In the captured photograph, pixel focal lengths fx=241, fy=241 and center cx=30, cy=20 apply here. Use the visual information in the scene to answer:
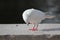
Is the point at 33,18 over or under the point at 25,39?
over

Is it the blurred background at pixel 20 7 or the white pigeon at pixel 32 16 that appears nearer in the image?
the white pigeon at pixel 32 16

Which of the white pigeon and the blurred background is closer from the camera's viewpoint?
the white pigeon

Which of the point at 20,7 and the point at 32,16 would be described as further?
the point at 20,7

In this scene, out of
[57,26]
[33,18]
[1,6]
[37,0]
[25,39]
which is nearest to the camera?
[25,39]

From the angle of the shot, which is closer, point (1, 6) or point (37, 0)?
point (1, 6)

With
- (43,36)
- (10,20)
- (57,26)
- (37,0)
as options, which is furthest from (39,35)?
(37,0)

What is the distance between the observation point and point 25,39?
2146 mm

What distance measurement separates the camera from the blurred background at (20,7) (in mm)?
7543

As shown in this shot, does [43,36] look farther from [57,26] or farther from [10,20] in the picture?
[10,20]

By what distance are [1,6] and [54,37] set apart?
275 inches

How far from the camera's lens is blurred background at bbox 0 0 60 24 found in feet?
24.7

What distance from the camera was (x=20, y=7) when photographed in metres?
8.77

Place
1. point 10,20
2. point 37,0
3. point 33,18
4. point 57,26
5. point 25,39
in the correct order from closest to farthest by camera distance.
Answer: point 25,39 → point 33,18 → point 57,26 → point 10,20 → point 37,0

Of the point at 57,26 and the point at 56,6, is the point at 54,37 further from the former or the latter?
the point at 56,6
